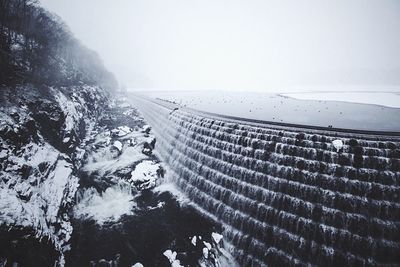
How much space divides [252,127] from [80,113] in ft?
85.0

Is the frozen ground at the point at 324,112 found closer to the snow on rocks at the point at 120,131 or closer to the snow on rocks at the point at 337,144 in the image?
the snow on rocks at the point at 120,131

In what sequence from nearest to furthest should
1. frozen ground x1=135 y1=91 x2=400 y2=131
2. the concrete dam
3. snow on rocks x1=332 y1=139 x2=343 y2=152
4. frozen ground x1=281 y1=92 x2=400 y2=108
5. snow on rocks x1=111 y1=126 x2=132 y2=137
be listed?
the concrete dam → snow on rocks x1=332 y1=139 x2=343 y2=152 → frozen ground x1=135 y1=91 x2=400 y2=131 → snow on rocks x1=111 y1=126 x2=132 y2=137 → frozen ground x1=281 y1=92 x2=400 y2=108

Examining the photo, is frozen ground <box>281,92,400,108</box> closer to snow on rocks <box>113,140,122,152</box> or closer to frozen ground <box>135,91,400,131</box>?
frozen ground <box>135,91,400,131</box>

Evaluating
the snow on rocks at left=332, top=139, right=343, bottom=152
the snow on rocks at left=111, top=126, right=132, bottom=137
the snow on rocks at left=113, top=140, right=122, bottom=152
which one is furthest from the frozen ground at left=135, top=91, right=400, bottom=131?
the snow on rocks at left=113, top=140, right=122, bottom=152

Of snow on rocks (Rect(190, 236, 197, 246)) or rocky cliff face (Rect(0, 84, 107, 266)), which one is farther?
snow on rocks (Rect(190, 236, 197, 246))

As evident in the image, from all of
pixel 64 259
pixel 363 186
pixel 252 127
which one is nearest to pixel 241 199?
pixel 252 127

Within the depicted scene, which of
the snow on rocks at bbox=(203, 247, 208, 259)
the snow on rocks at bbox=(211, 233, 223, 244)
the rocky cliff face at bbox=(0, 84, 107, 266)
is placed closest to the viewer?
the rocky cliff face at bbox=(0, 84, 107, 266)

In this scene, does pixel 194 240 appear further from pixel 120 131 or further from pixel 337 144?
pixel 120 131

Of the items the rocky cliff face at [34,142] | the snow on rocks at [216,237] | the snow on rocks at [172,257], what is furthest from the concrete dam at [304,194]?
the rocky cliff face at [34,142]

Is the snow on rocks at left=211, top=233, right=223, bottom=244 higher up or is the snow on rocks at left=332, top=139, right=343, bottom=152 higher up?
the snow on rocks at left=332, top=139, right=343, bottom=152

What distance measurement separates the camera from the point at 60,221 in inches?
Result: 714

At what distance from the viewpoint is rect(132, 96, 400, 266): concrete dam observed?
13.1m

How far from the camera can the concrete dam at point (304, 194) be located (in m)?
13.1

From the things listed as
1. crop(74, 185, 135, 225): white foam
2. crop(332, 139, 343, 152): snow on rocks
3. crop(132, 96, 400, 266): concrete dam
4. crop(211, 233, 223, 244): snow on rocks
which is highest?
crop(332, 139, 343, 152): snow on rocks
